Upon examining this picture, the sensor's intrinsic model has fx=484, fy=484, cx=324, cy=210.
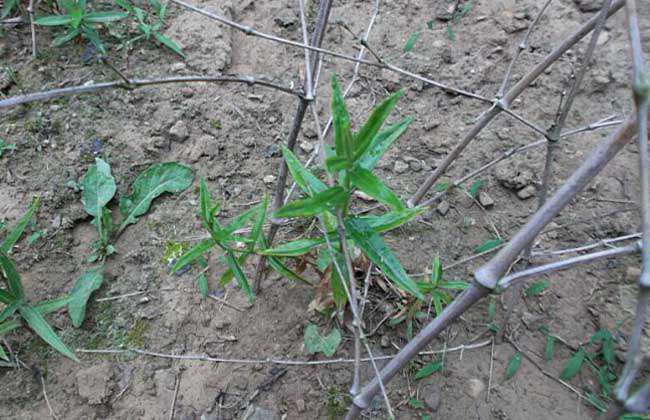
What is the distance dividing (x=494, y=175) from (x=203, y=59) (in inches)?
55.8

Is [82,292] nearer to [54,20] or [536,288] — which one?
[54,20]

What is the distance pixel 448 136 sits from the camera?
210 cm

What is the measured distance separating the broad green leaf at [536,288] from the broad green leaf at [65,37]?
215 centimetres

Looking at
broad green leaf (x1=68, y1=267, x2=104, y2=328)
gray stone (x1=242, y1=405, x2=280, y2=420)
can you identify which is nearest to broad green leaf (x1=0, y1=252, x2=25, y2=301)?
broad green leaf (x1=68, y1=267, x2=104, y2=328)

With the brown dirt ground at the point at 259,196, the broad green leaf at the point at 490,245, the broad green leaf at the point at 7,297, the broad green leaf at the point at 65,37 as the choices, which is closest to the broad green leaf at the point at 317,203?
the brown dirt ground at the point at 259,196

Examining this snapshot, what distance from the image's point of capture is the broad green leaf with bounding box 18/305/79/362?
148 centimetres

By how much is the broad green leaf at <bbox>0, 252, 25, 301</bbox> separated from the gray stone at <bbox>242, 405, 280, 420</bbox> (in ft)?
2.60

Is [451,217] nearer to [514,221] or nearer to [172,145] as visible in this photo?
[514,221]

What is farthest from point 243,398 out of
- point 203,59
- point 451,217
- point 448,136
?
point 203,59

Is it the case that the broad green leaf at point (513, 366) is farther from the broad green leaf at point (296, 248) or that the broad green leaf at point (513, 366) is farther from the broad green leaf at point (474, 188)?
the broad green leaf at point (296, 248)

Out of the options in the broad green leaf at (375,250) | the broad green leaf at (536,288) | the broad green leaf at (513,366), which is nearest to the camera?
the broad green leaf at (375,250)

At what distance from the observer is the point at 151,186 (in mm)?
1892

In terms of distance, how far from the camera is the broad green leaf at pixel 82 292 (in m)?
1.62

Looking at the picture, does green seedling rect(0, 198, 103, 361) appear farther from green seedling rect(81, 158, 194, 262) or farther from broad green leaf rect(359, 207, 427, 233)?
broad green leaf rect(359, 207, 427, 233)
